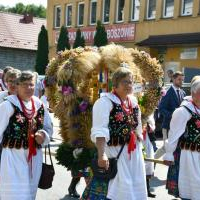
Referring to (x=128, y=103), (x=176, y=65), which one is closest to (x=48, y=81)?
(x=128, y=103)

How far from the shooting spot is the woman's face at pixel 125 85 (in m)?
4.90

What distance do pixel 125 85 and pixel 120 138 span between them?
533 mm

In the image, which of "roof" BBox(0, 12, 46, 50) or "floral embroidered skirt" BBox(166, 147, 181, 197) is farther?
Answer: "roof" BBox(0, 12, 46, 50)

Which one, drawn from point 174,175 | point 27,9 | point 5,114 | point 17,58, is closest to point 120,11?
point 17,58

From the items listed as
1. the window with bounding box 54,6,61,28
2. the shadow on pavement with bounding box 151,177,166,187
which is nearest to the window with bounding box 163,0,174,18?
the window with bounding box 54,6,61,28

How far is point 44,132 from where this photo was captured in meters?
5.40

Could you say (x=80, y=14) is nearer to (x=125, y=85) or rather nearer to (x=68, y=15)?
(x=68, y=15)

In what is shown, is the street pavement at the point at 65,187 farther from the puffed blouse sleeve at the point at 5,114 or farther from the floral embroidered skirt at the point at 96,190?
the puffed blouse sleeve at the point at 5,114

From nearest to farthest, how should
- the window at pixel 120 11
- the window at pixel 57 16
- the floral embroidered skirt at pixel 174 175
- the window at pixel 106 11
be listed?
the floral embroidered skirt at pixel 174 175
the window at pixel 120 11
the window at pixel 106 11
the window at pixel 57 16

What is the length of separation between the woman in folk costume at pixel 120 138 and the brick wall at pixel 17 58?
34194mm

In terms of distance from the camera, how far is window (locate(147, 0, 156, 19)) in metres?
25.8

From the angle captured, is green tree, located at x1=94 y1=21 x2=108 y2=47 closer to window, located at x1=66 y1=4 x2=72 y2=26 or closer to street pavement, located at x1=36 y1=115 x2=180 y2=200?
window, located at x1=66 y1=4 x2=72 y2=26

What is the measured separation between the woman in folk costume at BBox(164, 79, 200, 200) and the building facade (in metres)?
17.0

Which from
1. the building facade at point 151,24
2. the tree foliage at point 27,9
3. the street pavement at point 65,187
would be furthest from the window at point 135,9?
the tree foliage at point 27,9
